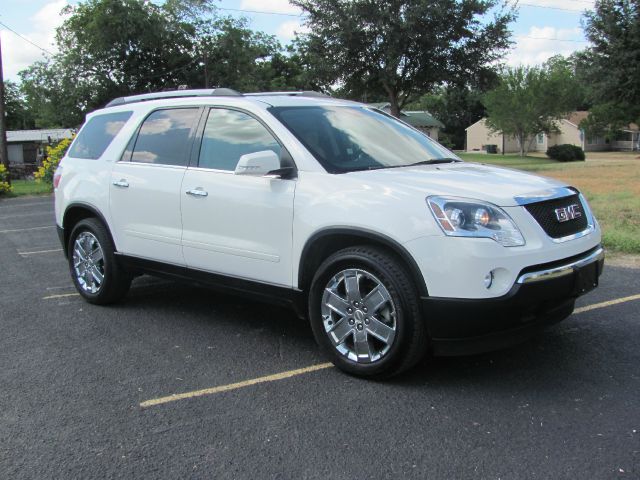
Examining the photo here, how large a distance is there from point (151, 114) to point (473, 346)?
11.6ft

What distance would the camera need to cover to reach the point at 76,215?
6.14 metres

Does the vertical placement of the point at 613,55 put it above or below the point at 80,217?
above

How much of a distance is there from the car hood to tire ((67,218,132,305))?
Result: 2.74m

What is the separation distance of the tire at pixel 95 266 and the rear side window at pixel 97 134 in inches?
26.5

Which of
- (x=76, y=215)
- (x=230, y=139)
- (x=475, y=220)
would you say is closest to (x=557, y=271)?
(x=475, y=220)

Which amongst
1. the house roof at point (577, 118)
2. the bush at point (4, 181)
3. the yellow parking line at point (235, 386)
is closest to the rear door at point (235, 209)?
the yellow parking line at point (235, 386)

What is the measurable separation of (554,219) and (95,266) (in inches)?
165

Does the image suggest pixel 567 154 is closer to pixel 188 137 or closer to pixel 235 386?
pixel 188 137

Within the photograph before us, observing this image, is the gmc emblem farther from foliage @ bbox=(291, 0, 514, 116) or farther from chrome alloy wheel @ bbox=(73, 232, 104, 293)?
foliage @ bbox=(291, 0, 514, 116)

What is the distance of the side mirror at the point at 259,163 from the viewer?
4.11 m

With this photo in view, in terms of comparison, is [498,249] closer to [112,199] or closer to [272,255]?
[272,255]

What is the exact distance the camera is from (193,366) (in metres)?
4.31

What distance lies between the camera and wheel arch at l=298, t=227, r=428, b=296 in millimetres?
→ 3639

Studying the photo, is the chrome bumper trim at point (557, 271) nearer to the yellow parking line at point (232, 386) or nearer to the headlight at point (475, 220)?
the headlight at point (475, 220)
